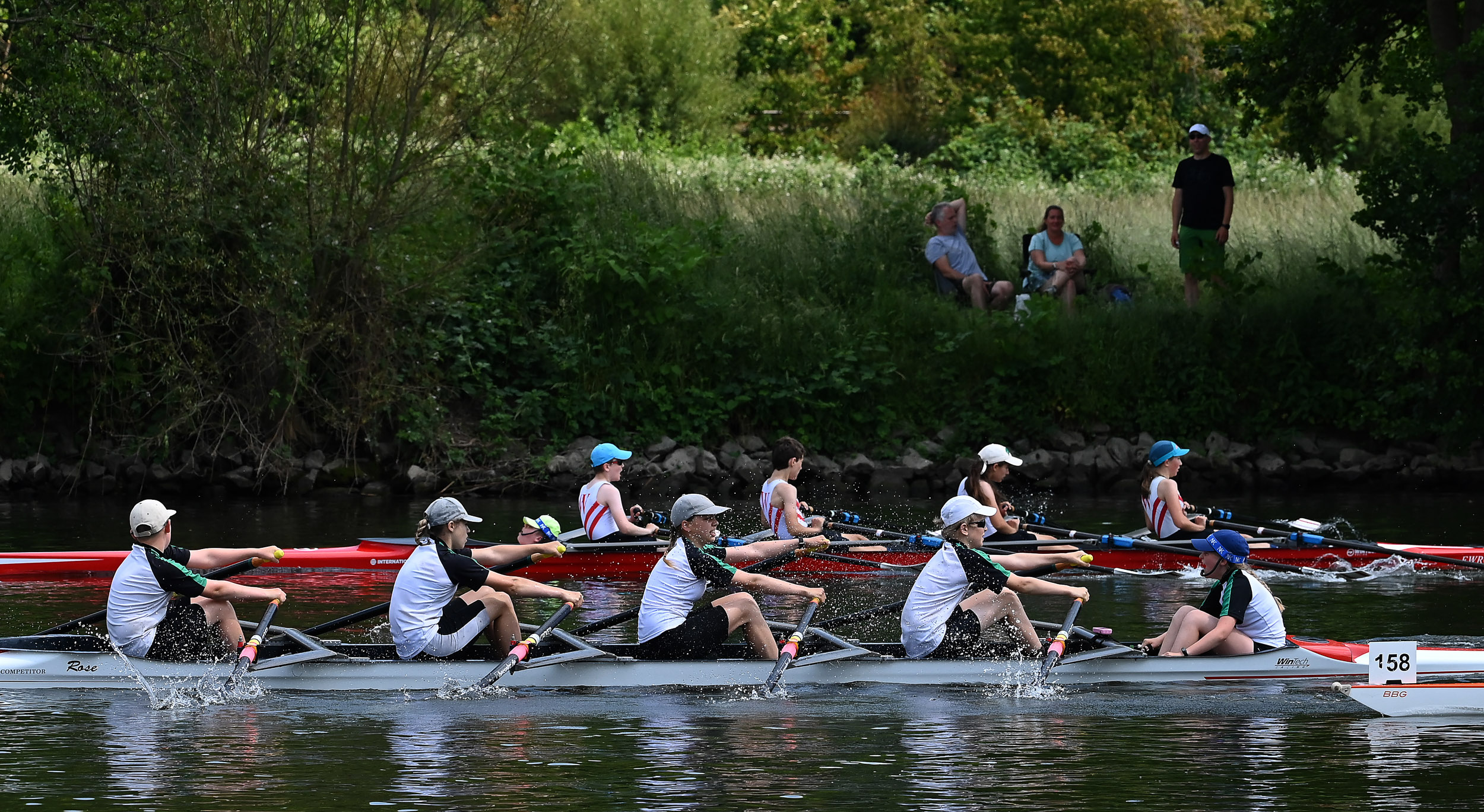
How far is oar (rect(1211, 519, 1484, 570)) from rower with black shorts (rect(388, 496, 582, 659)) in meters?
6.40

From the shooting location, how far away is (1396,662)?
10305 mm

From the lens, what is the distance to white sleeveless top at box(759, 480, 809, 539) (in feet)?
48.4

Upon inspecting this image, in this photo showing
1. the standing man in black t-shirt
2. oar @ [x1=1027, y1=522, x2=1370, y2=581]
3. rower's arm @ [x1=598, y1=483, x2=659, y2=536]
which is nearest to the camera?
oar @ [x1=1027, y1=522, x2=1370, y2=581]

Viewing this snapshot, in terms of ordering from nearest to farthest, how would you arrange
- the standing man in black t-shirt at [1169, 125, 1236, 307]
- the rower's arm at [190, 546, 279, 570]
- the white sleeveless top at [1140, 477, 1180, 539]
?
the rower's arm at [190, 546, 279, 570] < the white sleeveless top at [1140, 477, 1180, 539] < the standing man in black t-shirt at [1169, 125, 1236, 307]

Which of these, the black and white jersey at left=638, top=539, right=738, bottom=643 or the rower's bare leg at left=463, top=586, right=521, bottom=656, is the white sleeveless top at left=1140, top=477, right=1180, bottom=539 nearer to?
the black and white jersey at left=638, top=539, right=738, bottom=643

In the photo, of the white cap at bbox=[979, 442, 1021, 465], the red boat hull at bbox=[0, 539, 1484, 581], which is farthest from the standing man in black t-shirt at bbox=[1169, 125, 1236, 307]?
the white cap at bbox=[979, 442, 1021, 465]

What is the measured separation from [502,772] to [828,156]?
27.3m

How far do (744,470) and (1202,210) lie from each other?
6.31 metres

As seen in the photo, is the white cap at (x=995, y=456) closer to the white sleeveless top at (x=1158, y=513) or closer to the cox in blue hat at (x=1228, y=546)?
the white sleeveless top at (x=1158, y=513)

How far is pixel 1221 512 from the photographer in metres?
15.6

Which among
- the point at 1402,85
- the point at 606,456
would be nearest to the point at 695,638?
the point at 606,456

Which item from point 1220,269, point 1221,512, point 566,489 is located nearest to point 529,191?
point 566,489

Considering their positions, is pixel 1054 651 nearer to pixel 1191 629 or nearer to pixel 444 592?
pixel 1191 629

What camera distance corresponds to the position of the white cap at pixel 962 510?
1103 cm
